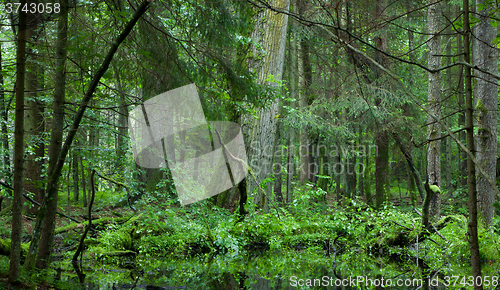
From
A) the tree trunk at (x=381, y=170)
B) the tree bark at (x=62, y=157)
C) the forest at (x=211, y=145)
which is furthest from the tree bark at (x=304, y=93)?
the tree bark at (x=62, y=157)

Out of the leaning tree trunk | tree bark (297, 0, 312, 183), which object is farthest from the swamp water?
tree bark (297, 0, 312, 183)

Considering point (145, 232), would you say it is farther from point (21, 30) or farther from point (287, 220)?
point (21, 30)

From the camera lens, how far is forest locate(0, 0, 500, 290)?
383cm

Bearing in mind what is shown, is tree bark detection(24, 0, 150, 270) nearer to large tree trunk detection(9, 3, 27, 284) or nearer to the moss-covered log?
large tree trunk detection(9, 3, 27, 284)

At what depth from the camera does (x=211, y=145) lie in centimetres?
928

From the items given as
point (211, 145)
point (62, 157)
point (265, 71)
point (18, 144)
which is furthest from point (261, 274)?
point (265, 71)

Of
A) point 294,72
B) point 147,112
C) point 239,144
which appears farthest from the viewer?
point 294,72

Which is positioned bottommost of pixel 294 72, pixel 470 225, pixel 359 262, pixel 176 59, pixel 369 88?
pixel 359 262

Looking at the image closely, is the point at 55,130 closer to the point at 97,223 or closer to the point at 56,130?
the point at 56,130

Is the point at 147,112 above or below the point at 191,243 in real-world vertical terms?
above

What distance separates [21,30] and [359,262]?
6.71m

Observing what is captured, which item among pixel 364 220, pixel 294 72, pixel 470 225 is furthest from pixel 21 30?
pixel 294 72

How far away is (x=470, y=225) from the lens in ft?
7.36

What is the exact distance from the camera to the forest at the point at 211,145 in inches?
151
